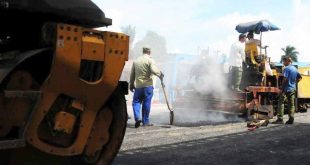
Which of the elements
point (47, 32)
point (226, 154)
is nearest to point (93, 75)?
point (47, 32)

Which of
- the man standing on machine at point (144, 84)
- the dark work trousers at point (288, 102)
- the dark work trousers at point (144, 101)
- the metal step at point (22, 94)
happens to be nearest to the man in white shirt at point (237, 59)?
the dark work trousers at point (288, 102)

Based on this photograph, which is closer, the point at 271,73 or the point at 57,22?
the point at 57,22

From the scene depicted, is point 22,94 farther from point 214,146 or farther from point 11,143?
point 214,146

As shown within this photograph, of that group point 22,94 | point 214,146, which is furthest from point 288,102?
point 22,94

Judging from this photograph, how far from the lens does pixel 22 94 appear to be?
2926 millimetres

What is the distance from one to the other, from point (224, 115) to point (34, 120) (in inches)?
336

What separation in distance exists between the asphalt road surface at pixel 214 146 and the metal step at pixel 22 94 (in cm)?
202

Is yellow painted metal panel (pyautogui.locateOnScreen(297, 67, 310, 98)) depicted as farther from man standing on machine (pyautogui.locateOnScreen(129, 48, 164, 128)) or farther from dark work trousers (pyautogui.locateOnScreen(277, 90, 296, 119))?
man standing on machine (pyautogui.locateOnScreen(129, 48, 164, 128))

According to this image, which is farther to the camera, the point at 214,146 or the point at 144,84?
the point at 144,84

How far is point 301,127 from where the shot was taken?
896 cm

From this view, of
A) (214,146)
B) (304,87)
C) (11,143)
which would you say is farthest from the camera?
(304,87)

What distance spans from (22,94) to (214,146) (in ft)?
12.5

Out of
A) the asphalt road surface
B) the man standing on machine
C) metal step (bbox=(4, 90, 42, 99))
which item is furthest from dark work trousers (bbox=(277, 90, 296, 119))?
metal step (bbox=(4, 90, 42, 99))

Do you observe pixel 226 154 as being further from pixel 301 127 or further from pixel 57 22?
pixel 301 127
